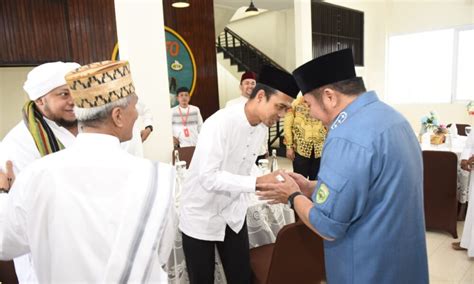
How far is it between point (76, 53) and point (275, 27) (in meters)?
6.06

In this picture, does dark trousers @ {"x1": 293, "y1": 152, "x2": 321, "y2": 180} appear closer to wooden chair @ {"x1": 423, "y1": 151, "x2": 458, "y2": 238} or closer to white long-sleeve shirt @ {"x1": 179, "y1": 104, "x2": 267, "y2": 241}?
wooden chair @ {"x1": 423, "y1": 151, "x2": 458, "y2": 238}

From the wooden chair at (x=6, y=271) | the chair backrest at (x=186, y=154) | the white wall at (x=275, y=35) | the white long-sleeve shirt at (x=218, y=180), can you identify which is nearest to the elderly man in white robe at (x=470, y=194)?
the white long-sleeve shirt at (x=218, y=180)

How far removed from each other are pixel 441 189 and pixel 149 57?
3.09 m

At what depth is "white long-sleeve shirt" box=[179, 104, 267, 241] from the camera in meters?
1.49

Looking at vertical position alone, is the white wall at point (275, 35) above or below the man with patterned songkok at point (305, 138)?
above

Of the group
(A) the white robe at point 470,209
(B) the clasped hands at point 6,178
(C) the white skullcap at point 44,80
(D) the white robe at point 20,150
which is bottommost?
(A) the white robe at point 470,209

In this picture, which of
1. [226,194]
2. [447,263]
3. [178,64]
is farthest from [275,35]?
[226,194]

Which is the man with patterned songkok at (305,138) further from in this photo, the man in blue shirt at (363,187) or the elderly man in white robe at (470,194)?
the man in blue shirt at (363,187)

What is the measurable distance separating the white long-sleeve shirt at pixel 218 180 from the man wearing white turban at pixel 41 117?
609mm

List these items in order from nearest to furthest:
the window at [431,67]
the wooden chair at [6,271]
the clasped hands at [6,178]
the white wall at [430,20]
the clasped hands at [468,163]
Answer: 1. the clasped hands at [6,178]
2. the wooden chair at [6,271]
3. the clasped hands at [468,163]
4. the white wall at [430,20]
5. the window at [431,67]

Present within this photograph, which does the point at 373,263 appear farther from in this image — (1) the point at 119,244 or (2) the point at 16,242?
(2) the point at 16,242

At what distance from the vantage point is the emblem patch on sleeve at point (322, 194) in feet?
3.48

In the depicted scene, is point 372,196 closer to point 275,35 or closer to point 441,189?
point 441,189

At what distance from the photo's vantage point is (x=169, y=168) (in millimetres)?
959
